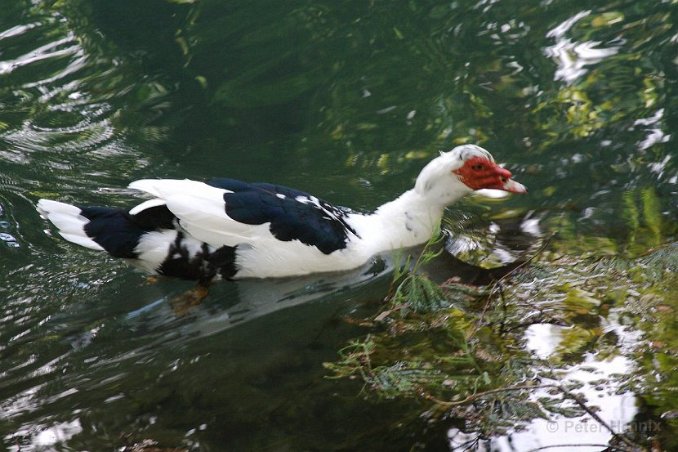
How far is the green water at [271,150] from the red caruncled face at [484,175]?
0.46 metres

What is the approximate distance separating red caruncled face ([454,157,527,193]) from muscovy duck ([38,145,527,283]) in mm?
802

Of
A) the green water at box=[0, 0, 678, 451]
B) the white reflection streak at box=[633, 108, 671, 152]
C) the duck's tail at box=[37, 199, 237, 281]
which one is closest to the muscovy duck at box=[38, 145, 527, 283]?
the duck's tail at box=[37, 199, 237, 281]

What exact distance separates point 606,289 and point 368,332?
1258mm

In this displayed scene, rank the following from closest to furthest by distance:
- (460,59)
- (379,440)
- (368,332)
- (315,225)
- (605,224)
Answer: (379,440), (368,332), (315,225), (605,224), (460,59)

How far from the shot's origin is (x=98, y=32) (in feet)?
31.2

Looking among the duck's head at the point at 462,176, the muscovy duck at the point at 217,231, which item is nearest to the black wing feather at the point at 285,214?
the muscovy duck at the point at 217,231

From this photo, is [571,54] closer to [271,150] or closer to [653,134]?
[653,134]

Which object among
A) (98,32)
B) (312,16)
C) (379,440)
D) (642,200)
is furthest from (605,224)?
(98,32)

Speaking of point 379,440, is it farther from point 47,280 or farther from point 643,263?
point 47,280

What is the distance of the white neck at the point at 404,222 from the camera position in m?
6.21

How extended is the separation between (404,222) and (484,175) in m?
0.60

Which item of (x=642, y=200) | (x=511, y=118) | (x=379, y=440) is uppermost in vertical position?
(x=511, y=118)

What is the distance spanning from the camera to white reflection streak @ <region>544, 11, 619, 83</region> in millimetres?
8039

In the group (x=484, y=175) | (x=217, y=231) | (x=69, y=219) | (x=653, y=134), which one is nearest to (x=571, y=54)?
(x=653, y=134)
